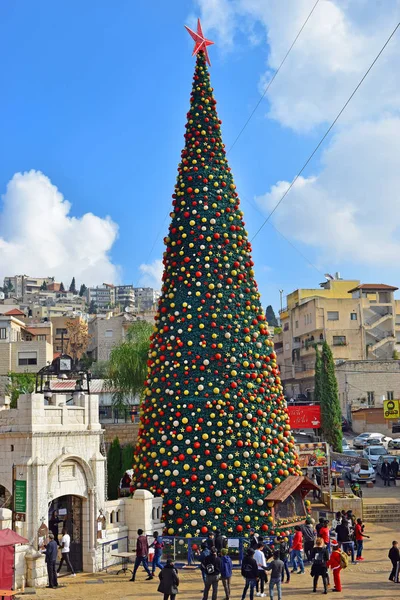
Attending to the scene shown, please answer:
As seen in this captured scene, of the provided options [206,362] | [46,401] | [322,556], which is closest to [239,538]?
[322,556]

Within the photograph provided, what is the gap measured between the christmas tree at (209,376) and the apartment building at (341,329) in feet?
143

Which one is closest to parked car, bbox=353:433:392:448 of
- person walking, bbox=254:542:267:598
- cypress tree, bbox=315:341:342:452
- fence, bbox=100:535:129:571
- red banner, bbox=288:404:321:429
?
cypress tree, bbox=315:341:342:452

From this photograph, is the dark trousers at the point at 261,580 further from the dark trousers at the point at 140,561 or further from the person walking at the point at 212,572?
the dark trousers at the point at 140,561

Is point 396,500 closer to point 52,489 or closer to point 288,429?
point 288,429

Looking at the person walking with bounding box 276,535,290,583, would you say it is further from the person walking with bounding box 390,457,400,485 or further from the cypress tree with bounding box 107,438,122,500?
the person walking with bounding box 390,457,400,485

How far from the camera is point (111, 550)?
68.5ft

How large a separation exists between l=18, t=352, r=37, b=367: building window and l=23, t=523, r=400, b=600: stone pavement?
45.2m

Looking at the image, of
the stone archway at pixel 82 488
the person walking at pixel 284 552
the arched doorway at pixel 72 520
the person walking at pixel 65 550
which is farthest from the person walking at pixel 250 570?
the arched doorway at pixel 72 520

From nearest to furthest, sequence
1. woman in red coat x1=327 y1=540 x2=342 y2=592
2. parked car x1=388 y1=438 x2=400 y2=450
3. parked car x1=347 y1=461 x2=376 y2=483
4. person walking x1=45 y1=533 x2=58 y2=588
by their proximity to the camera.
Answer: woman in red coat x1=327 y1=540 x2=342 y2=592 < person walking x1=45 y1=533 x2=58 y2=588 < parked car x1=347 y1=461 x2=376 y2=483 < parked car x1=388 y1=438 x2=400 y2=450

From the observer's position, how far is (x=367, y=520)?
29750mm

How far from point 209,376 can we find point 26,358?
44.3 metres

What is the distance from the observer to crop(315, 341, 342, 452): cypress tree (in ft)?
161

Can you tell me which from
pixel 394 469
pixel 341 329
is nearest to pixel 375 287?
pixel 341 329

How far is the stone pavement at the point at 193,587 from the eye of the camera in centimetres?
1727
